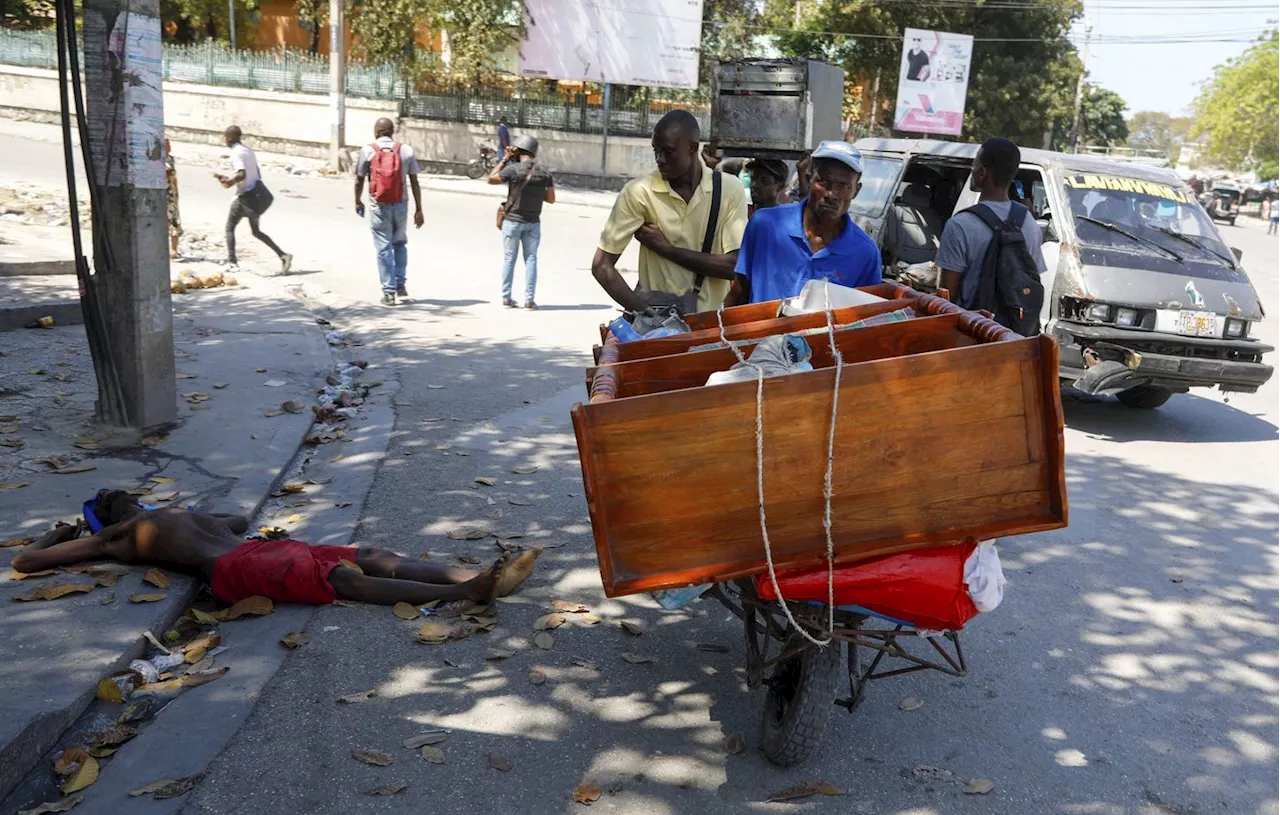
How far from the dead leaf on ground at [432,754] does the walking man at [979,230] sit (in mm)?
3684

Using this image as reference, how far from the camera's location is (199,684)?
4.02 metres

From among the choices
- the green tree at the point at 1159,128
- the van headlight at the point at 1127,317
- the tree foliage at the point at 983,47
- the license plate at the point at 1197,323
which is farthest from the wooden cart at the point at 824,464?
the green tree at the point at 1159,128

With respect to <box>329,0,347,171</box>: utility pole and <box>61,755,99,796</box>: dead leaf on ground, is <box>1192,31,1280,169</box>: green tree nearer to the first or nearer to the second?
<box>329,0,347,171</box>: utility pole

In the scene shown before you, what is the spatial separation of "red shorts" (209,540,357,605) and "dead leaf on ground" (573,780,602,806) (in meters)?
1.72

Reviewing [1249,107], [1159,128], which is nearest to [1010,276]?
[1249,107]

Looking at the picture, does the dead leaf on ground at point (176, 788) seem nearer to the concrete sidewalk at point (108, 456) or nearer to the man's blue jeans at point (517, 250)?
the concrete sidewalk at point (108, 456)

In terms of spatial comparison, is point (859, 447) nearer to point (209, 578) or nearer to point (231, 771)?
point (231, 771)

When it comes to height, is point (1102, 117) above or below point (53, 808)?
above

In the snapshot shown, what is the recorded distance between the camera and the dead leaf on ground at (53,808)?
126 inches

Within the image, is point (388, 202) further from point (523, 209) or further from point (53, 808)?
point (53, 808)

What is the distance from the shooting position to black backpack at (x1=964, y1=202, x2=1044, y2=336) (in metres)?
5.84

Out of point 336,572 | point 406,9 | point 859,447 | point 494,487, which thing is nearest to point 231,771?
point 336,572

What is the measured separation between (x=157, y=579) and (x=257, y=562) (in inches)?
18.9

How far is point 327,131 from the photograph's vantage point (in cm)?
3122
